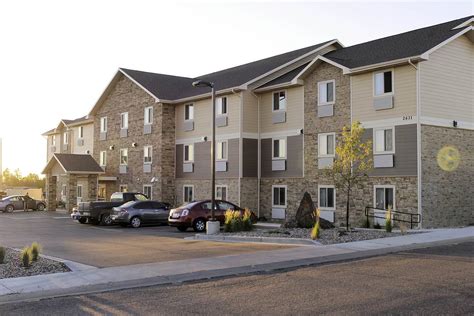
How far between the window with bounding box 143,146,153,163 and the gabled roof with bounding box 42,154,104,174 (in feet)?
16.0

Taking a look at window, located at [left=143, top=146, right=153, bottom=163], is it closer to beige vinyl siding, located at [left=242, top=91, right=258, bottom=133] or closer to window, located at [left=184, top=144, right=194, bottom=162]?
window, located at [left=184, top=144, right=194, bottom=162]

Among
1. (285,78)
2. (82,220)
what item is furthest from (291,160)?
(82,220)

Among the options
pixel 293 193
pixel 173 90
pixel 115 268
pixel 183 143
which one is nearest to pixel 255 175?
pixel 293 193

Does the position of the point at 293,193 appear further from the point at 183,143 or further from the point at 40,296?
the point at 40,296

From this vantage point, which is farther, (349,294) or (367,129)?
(367,129)

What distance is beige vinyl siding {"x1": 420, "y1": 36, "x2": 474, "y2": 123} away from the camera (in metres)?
23.6

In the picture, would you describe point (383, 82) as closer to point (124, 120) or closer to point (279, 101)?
point (279, 101)

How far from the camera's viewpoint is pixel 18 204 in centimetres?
4409

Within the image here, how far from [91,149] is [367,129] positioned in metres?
29.1

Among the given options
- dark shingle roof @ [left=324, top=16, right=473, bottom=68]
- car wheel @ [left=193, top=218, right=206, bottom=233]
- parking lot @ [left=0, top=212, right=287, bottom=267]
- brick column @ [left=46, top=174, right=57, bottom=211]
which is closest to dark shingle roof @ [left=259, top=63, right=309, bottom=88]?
dark shingle roof @ [left=324, top=16, right=473, bottom=68]

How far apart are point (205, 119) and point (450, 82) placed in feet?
49.1

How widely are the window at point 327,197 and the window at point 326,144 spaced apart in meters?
1.72

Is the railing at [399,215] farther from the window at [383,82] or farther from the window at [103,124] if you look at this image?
the window at [103,124]

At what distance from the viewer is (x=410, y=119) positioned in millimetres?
23422
